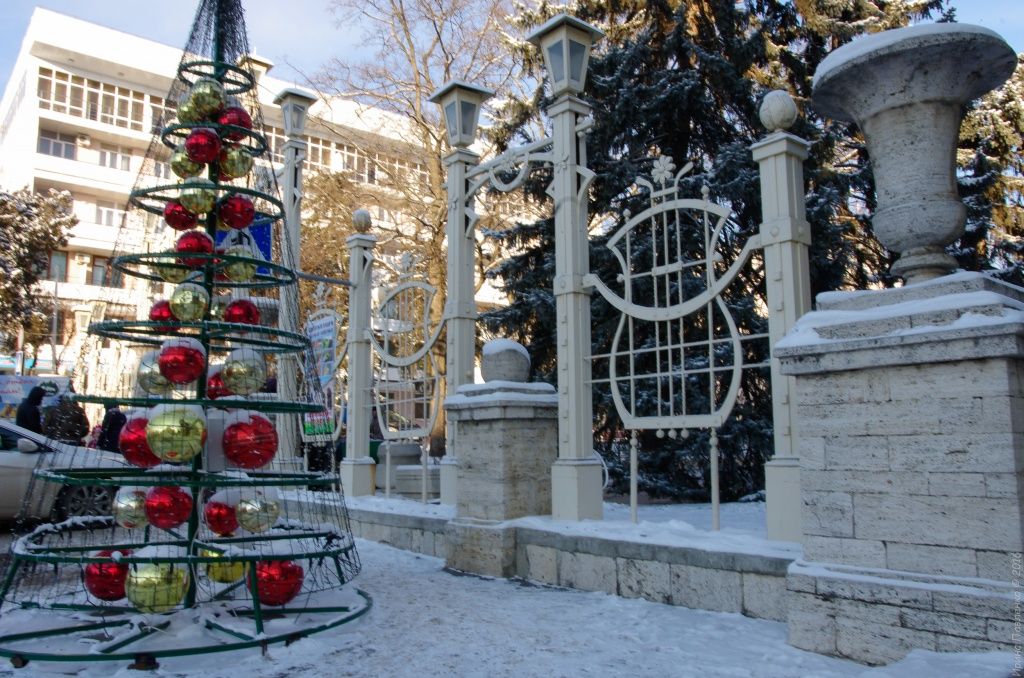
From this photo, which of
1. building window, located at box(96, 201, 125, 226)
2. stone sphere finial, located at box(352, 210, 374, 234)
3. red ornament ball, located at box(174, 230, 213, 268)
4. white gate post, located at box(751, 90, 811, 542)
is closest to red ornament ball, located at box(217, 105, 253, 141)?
red ornament ball, located at box(174, 230, 213, 268)

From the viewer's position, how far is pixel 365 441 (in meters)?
8.65

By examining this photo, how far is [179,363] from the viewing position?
3924mm

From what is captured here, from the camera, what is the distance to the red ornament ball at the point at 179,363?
12.9 feet

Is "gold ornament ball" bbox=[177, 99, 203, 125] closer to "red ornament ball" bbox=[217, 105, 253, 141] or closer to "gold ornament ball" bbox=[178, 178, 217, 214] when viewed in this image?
"red ornament ball" bbox=[217, 105, 253, 141]

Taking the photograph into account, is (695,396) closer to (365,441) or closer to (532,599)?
(365,441)

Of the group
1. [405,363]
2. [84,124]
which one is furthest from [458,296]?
[84,124]

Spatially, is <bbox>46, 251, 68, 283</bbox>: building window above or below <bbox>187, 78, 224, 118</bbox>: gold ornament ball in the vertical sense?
above

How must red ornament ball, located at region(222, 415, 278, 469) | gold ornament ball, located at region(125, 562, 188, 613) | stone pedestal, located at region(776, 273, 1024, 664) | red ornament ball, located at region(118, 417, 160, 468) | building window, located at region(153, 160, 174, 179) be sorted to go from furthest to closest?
building window, located at region(153, 160, 174, 179), red ornament ball, located at region(222, 415, 278, 469), red ornament ball, located at region(118, 417, 160, 468), gold ornament ball, located at region(125, 562, 188, 613), stone pedestal, located at region(776, 273, 1024, 664)

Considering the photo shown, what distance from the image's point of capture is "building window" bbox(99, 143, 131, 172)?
3362cm

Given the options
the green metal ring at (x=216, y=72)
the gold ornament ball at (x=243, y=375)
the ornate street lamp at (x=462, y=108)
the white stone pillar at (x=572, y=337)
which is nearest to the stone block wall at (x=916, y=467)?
the white stone pillar at (x=572, y=337)

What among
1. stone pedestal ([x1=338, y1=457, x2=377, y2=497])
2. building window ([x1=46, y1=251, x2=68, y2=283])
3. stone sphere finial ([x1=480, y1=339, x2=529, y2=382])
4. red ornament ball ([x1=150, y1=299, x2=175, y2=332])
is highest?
building window ([x1=46, y1=251, x2=68, y2=283])

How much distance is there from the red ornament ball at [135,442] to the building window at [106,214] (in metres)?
33.2

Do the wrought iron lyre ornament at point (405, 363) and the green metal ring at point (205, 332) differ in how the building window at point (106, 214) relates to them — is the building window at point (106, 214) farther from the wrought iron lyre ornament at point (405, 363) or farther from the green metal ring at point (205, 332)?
the green metal ring at point (205, 332)

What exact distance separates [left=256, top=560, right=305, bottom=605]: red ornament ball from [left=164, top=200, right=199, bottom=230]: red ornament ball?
79.6 inches
